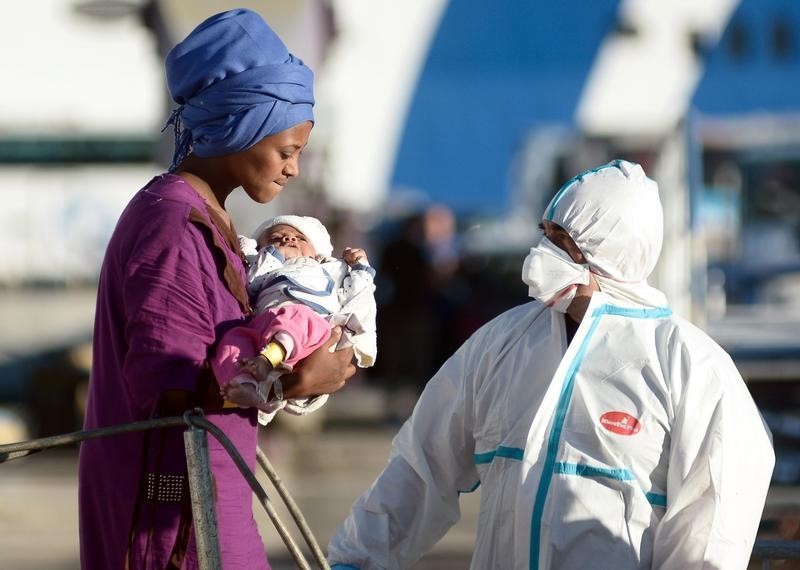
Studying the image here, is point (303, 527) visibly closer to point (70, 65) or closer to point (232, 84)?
point (232, 84)

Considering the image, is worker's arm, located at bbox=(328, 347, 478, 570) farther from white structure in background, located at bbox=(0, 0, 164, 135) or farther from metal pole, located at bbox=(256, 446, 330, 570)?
white structure in background, located at bbox=(0, 0, 164, 135)

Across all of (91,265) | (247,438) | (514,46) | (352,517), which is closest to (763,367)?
(352,517)

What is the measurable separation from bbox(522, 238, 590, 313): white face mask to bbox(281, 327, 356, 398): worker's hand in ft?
1.92

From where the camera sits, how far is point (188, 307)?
2508 millimetres

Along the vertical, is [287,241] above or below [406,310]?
above

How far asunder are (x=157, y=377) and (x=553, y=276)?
3.16 ft

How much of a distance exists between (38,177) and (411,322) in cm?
542

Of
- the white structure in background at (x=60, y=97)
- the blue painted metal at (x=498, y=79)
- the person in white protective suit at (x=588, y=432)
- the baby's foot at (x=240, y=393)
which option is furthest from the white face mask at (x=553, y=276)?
the blue painted metal at (x=498, y=79)

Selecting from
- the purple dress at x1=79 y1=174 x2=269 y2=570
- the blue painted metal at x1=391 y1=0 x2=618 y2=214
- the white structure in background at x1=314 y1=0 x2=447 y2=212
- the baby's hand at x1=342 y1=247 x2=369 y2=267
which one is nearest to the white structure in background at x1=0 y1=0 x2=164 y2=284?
the white structure in background at x1=314 y1=0 x2=447 y2=212

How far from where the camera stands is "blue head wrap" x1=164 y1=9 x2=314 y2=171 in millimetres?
2613

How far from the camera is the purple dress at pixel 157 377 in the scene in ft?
8.19

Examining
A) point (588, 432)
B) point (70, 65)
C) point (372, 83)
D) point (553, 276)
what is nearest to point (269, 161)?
point (553, 276)

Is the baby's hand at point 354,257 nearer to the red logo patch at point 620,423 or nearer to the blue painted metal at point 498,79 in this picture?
the red logo patch at point 620,423

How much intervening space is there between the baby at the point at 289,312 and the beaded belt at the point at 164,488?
156mm
